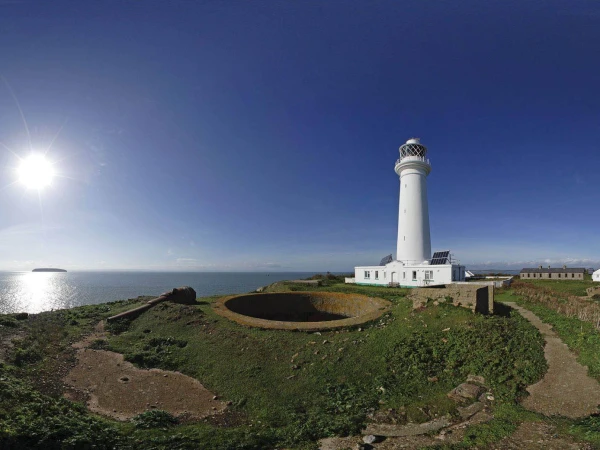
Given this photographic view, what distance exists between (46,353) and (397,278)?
95.7 ft

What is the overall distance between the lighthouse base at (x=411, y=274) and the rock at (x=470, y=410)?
21.2 m

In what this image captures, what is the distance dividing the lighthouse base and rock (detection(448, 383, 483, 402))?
66.7 feet

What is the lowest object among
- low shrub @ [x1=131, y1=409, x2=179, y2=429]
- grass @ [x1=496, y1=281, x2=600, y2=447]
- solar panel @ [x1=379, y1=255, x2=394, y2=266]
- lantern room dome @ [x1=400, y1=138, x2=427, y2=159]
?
low shrub @ [x1=131, y1=409, x2=179, y2=429]

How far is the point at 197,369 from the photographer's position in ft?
35.6

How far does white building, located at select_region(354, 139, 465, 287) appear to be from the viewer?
1177 inches

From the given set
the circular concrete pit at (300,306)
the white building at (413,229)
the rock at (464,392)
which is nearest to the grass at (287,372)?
the rock at (464,392)

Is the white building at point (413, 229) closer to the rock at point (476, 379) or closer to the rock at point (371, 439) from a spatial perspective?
the rock at point (476, 379)

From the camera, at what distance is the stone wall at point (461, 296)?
13.9m

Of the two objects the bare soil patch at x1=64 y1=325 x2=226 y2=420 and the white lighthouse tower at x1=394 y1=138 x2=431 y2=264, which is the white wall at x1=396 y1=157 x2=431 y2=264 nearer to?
the white lighthouse tower at x1=394 y1=138 x2=431 y2=264

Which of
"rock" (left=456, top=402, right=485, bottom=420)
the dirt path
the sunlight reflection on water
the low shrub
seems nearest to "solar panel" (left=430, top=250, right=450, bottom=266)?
the dirt path

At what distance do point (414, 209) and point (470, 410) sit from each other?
85.2 feet

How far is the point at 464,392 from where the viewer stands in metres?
7.91

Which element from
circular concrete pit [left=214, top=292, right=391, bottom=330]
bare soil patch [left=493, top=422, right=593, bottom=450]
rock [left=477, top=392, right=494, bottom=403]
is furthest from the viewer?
circular concrete pit [left=214, top=292, right=391, bottom=330]

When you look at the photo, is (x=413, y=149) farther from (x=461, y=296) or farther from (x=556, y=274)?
(x=556, y=274)
